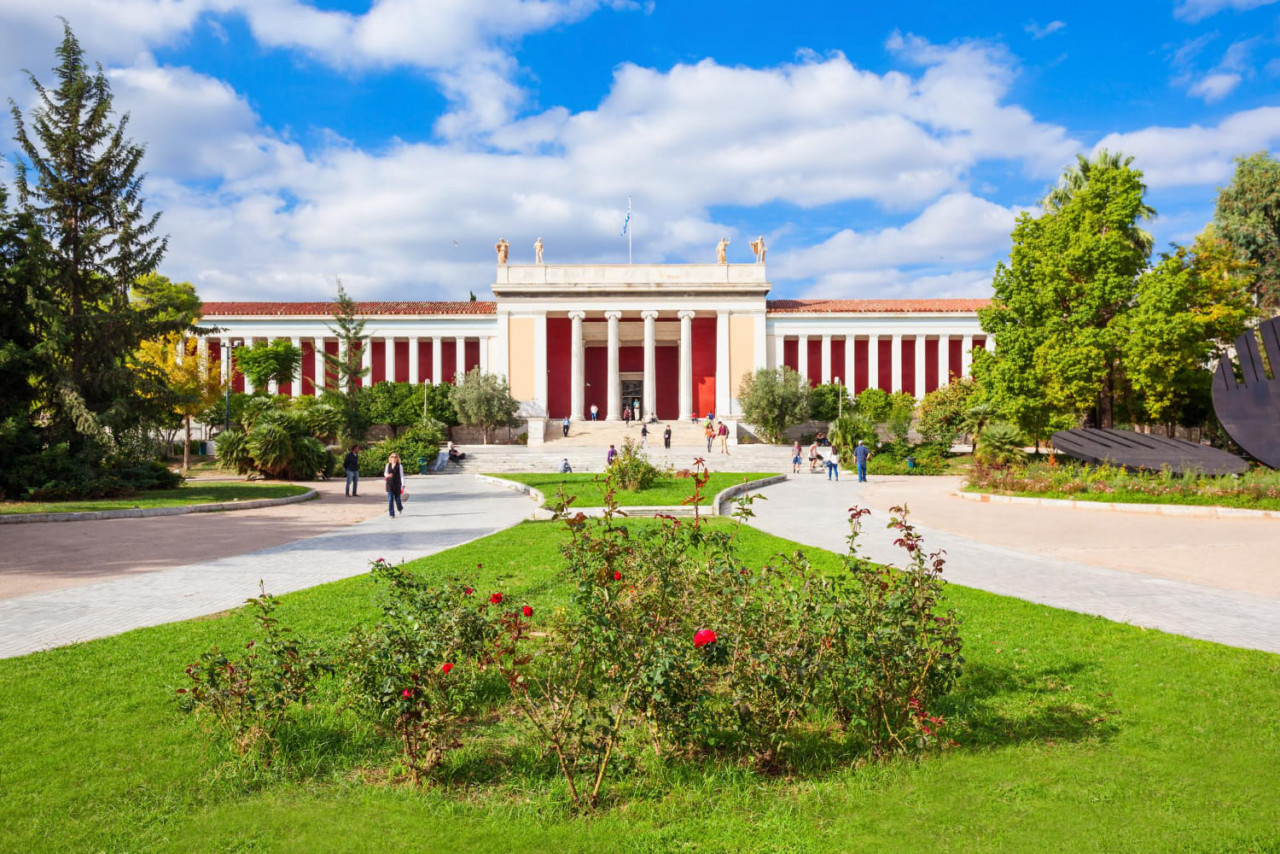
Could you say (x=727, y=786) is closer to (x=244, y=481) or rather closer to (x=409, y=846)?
(x=409, y=846)

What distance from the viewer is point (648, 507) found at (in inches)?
580

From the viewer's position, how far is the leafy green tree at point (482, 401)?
142 feet

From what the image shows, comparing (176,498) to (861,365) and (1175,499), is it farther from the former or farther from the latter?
(861,365)

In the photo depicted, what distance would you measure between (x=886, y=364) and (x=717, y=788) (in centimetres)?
5316

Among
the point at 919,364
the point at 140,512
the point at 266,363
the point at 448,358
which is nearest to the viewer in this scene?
the point at 140,512

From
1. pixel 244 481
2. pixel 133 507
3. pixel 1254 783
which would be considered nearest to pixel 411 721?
pixel 1254 783

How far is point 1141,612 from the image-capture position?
691 cm

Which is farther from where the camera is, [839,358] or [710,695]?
[839,358]

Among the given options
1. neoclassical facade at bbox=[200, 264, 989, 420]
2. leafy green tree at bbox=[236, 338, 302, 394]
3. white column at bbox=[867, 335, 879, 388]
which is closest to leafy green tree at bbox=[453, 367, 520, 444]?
neoclassical facade at bbox=[200, 264, 989, 420]

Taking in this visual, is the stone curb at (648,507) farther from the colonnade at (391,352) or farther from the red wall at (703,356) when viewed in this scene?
the colonnade at (391,352)

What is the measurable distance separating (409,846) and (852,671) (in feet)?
7.04

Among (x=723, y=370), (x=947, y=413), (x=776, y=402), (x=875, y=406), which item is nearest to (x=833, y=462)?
(x=947, y=413)

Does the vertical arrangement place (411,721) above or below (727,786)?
above

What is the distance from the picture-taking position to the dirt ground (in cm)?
943
